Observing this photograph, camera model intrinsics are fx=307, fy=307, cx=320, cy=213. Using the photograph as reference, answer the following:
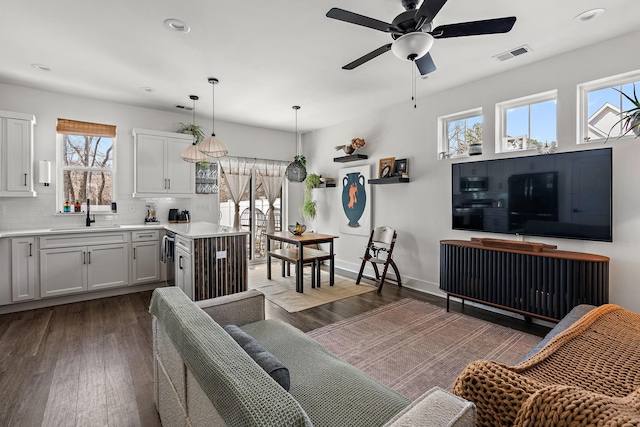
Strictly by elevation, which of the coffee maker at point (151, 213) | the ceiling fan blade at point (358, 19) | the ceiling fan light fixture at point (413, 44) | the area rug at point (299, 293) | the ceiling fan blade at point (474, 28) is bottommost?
the area rug at point (299, 293)

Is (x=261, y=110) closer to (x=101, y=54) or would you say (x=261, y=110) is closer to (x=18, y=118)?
(x=101, y=54)

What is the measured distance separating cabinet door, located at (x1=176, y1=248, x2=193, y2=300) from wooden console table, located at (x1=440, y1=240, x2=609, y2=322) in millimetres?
2986

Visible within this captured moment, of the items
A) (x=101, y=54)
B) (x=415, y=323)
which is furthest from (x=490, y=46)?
(x=101, y=54)

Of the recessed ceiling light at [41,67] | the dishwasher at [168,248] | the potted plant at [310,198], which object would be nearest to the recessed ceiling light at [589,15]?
the potted plant at [310,198]

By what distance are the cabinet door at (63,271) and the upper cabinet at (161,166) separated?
1.18 metres

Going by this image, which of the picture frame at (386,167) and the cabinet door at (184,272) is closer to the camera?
the cabinet door at (184,272)

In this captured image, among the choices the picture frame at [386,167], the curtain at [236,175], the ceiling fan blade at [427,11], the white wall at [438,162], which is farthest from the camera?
the curtain at [236,175]

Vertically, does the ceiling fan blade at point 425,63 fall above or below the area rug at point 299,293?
above

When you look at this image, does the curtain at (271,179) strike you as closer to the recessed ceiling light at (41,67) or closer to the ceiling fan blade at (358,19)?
the recessed ceiling light at (41,67)

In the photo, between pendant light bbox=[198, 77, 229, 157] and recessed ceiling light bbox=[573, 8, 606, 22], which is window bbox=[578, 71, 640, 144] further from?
pendant light bbox=[198, 77, 229, 157]

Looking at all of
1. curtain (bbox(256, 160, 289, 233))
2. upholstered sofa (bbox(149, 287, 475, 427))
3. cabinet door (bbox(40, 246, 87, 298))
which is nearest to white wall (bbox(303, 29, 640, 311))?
curtain (bbox(256, 160, 289, 233))

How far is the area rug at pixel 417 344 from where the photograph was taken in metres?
2.41

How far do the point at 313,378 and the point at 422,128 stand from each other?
406cm

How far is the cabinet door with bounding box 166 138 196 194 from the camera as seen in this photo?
4.99 metres
